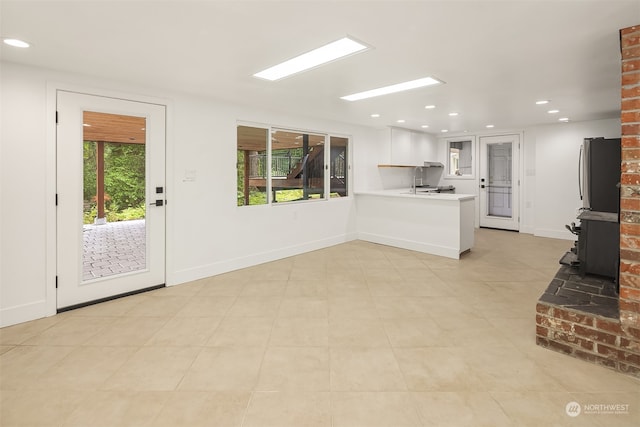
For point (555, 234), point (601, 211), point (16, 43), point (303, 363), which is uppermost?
Result: point (16, 43)

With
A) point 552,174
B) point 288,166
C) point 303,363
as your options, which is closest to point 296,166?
point 288,166

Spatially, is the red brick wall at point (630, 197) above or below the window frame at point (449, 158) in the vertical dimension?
below

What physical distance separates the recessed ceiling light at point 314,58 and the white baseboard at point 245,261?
8.03 ft

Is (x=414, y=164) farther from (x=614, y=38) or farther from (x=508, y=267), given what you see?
(x=614, y=38)

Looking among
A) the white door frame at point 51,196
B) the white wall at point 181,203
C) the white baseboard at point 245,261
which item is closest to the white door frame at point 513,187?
the white wall at point 181,203

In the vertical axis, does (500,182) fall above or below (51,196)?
above

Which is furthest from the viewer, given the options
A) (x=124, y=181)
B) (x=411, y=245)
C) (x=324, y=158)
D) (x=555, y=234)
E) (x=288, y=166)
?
(x=555, y=234)

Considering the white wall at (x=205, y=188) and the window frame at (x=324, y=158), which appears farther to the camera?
the window frame at (x=324, y=158)

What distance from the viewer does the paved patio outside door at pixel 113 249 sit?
3.68 meters

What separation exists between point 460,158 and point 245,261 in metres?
6.06

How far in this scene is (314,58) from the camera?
2.81 m

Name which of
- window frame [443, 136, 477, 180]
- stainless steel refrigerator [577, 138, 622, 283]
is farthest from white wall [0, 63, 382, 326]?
stainless steel refrigerator [577, 138, 622, 283]

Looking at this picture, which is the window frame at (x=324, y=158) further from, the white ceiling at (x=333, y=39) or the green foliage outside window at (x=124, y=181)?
the green foliage outside window at (x=124, y=181)

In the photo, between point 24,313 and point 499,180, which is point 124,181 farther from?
point 499,180
